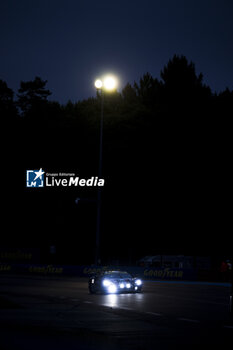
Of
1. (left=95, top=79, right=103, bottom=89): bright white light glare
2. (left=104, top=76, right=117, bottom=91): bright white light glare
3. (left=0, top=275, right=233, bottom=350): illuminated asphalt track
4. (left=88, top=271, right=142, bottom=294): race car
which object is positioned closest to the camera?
(left=0, top=275, right=233, bottom=350): illuminated asphalt track

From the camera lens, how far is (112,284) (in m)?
A: 28.8

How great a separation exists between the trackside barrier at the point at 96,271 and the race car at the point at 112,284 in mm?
19041

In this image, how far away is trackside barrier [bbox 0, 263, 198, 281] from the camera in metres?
48.6

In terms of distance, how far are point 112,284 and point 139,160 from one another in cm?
5379

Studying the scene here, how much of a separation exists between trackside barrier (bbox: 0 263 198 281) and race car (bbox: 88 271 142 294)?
19.0m

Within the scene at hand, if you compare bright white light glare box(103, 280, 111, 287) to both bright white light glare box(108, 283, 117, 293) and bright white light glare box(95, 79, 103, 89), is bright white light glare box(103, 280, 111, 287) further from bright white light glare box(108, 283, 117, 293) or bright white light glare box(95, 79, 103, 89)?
bright white light glare box(95, 79, 103, 89)

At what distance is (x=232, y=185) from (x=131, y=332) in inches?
2568

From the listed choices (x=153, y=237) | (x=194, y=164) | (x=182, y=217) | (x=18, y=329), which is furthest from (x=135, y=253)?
(x=18, y=329)

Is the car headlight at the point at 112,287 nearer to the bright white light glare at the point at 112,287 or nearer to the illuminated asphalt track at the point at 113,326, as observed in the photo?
the bright white light glare at the point at 112,287

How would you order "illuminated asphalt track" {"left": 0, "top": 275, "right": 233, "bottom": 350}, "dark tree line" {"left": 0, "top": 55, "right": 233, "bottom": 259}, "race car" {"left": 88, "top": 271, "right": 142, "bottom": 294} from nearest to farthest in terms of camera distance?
"illuminated asphalt track" {"left": 0, "top": 275, "right": 233, "bottom": 350} < "race car" {"left": 88, "top": 271, "right": 142, "bottom": 294} < "dark tree line" {"left": 0, "top": 55, "right": 233, "bottom": 259}

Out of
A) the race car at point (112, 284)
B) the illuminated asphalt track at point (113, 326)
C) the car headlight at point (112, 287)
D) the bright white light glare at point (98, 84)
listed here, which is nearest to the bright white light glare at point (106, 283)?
the race car at point (112, 284)

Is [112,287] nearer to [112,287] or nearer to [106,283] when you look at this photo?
[112,287]

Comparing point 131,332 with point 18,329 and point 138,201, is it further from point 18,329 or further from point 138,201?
point 138,201

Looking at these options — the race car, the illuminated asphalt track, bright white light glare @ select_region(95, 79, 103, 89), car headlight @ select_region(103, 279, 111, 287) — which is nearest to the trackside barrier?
bright white light glare @ select_region(95, 79, 103, 89)
